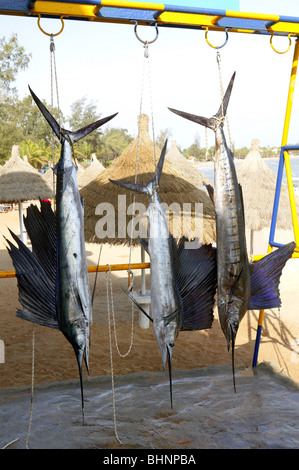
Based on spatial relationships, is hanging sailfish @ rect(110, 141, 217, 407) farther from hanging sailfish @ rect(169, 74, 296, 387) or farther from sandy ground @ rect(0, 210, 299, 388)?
sandy ground @ rect(0, 210, 299, 388)

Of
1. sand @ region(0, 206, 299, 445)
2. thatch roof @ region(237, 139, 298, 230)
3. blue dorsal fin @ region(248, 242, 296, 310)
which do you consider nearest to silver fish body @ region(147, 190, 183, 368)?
blue dorsal fin @ region(248, 242, 296, 310)

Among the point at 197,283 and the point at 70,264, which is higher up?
the point at 70,264

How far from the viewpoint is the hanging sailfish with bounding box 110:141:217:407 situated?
224 cm

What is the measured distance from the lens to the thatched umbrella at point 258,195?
1000cm

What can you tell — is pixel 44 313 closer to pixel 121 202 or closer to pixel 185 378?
pixel 185 378

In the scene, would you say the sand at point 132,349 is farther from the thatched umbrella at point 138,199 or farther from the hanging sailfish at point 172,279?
the hanging sailfish at point 172,279

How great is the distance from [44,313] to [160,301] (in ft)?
1.86

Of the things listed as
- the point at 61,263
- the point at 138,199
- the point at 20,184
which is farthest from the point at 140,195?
the point at 20,184

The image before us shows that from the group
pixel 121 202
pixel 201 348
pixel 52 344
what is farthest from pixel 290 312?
pixel 52 344

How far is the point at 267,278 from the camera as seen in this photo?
254 cm

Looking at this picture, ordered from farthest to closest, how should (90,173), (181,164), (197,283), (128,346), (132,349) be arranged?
(90,173) → (181,164) → (128,346) → (132,349) → (197,283)

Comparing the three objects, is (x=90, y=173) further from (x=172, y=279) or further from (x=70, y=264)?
(x=70, y=264)

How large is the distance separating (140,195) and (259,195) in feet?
16.4

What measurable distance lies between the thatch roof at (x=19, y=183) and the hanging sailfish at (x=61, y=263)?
31.9 ft
